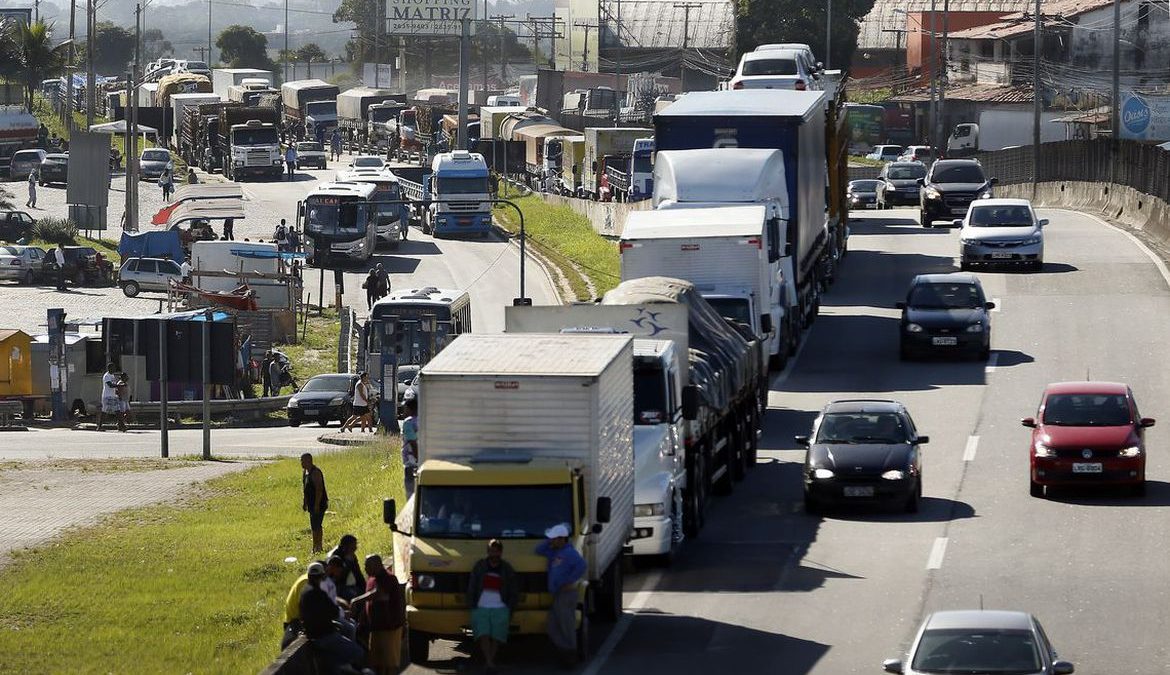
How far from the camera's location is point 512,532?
1805 cm

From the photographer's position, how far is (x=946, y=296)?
38375 mm

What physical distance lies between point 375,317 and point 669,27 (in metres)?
116

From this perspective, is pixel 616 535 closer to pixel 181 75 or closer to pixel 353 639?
pixel 353 639

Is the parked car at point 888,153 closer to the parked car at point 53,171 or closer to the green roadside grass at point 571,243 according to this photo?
the green roadside grass at point 571,243

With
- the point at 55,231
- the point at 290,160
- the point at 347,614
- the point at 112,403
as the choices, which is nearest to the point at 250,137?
the point at 290,160

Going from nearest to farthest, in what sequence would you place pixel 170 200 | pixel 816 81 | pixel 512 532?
pixel 512 532 < pixel 816 81 < pixel 170 200

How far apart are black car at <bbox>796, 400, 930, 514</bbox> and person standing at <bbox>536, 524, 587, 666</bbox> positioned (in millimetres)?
8351

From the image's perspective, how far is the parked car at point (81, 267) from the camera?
225ft

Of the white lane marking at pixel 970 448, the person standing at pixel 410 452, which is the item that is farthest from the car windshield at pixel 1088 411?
the person standing at pixel 410 452

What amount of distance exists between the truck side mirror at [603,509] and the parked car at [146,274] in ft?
164

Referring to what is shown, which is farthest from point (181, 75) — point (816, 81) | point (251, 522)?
point (251, 522)

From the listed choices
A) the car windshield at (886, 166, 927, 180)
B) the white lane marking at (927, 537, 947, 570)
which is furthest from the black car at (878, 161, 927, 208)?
the white lane marking at (927, 537, 947, 570)

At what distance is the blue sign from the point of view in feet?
268

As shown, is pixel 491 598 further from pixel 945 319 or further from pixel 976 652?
pixel 945 319
